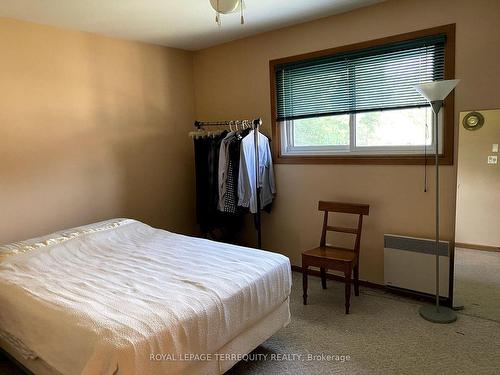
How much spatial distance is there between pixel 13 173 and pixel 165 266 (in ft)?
5.09

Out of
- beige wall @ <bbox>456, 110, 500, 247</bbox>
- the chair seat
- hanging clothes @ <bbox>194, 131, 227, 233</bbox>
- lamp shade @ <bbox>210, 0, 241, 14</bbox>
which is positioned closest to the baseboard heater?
beige wall @ <bbox>456, 110, 500, 247</bbox>

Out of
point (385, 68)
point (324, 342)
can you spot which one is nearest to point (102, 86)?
point (385, 68)

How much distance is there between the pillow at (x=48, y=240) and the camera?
256cm

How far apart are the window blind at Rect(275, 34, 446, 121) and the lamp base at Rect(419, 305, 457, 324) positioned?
1.59m

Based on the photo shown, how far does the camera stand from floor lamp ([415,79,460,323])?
2418 mm

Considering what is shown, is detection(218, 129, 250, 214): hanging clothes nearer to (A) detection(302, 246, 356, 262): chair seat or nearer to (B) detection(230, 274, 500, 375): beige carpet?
(A) detection(302, 246, 356, 262): chair seat

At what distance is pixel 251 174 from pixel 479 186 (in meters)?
1.83

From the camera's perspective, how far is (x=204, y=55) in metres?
4.10

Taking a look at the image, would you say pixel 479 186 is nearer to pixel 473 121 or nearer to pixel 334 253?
pixel 473 121

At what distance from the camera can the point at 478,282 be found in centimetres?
273

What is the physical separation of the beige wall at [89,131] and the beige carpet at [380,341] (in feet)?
6.42

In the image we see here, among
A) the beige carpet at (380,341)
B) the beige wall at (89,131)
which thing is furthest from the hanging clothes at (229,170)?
the beige carpet at (380,341)

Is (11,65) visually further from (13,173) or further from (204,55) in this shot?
(204,55)

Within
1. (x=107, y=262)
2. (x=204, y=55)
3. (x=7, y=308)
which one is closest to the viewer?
(x=7, y=308)
